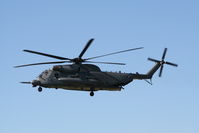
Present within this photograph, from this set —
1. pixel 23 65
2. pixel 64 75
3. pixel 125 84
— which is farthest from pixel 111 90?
pixel 23 65

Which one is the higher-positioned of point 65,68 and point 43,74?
point 65,68

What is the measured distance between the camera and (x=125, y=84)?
6981 cm

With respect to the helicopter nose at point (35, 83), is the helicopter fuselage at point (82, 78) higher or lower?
higher

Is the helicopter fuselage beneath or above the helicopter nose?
above

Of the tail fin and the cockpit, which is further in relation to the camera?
the tail fin

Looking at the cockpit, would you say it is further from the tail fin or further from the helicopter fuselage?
the tail fin

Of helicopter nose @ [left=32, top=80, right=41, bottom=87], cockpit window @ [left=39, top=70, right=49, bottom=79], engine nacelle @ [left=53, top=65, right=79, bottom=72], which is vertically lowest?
helicopter nose @ [left=32, top=80, right=41, bottom=87]

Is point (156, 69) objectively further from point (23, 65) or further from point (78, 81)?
point (23, 65)

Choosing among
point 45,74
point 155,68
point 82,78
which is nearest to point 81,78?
point 82,78

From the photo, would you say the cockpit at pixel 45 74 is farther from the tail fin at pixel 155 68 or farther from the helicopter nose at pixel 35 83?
the tail fin at pixel 155 68

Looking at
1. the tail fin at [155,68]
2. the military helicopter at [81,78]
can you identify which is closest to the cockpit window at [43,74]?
the military helicopter at [81,78]

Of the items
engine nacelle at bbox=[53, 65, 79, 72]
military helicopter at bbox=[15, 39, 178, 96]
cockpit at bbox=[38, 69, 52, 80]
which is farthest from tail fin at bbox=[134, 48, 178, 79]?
cockpit at bbox=[38, 69, 52, 80]

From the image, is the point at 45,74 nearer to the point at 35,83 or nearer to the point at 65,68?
the point at 35,83

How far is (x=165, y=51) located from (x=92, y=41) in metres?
19.5
